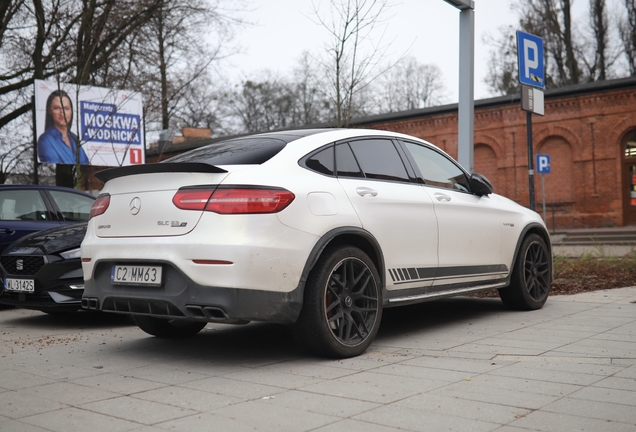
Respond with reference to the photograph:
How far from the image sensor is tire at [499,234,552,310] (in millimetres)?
7090

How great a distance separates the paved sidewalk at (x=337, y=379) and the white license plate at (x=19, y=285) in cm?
64

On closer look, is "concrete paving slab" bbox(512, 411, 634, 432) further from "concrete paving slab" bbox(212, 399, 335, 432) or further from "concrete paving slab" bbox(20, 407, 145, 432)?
"concrete paving slab" bbox(20, 407, 145, 432)

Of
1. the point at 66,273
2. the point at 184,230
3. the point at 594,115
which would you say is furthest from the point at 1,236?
the point at 594,115

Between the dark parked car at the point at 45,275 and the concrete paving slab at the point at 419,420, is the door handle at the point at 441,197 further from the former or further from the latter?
the dark parked car at the point at 45,275

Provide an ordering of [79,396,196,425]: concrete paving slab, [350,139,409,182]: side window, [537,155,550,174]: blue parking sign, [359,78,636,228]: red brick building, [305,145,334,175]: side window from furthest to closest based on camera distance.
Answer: [359,78,636,228]: red brick building → [537,155,550,174]: blue parking sign → [350,139,409,182]: side window → [305,145,334,175]: side window → [79,396,196,425]: concrete paving slab

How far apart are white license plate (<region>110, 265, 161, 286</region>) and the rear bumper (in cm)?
4

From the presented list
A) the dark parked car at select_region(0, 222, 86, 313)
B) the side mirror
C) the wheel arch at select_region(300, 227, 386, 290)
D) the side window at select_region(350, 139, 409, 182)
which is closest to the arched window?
the side mirror

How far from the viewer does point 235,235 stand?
4375 millimetres

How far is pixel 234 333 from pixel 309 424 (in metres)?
3.02

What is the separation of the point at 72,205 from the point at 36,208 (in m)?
0.46

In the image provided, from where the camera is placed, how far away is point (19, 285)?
23.7 feet

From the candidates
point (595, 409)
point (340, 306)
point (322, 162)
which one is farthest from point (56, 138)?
point (595, 409)

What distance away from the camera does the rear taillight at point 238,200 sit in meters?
4.43

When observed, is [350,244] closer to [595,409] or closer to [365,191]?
[365,191]
